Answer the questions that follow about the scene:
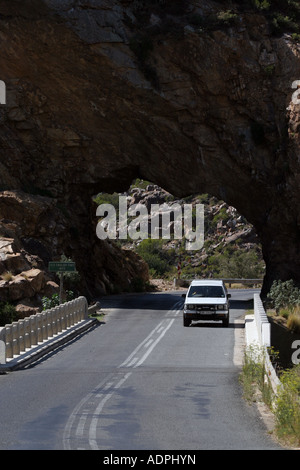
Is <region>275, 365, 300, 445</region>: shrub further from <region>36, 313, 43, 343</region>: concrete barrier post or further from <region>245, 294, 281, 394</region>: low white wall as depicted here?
<region>36, 313, 43, 343</region>: concrete barrier post

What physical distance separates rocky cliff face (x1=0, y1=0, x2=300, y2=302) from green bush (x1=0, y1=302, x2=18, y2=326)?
33.6 ft

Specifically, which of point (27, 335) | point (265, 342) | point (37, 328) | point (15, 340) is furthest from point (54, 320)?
point (265, 342)

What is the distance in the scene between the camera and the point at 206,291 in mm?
31250

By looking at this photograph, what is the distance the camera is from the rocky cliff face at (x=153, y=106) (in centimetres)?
4431

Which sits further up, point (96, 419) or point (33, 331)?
point (33, 331)

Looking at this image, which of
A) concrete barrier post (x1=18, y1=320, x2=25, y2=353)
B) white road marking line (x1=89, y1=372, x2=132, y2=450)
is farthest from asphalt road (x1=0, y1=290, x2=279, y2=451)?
concrete barrier post (x1=18, y1=320, x2=25, y2=353)

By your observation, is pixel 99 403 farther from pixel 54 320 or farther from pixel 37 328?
pixel 54 320

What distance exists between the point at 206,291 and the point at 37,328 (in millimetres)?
8846

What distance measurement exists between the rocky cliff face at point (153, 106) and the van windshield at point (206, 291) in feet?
43.6

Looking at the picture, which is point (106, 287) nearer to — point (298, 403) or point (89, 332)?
point (89, 332)

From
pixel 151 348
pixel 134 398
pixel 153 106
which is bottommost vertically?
pixel 151 348

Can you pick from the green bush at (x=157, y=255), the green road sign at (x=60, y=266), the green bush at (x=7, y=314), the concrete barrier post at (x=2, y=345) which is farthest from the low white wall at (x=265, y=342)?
the green bush at (x=157, y=255)

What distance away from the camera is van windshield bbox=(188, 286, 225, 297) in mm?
30941

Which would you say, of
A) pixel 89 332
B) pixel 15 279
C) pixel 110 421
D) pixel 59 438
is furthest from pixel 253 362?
pixel 15 279
